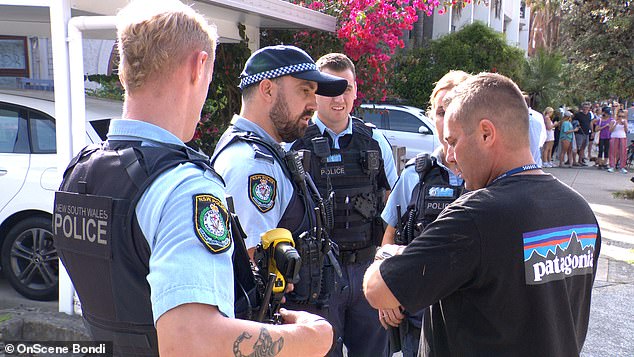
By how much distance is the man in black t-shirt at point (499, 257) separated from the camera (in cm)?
169

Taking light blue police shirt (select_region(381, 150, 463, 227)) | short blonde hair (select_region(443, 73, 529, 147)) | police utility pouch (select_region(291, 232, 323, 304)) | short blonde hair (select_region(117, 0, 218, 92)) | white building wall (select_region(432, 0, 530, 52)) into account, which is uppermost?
white building wall (select_region(432, 0, 530, 52))

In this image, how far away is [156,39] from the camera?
55.0 inches

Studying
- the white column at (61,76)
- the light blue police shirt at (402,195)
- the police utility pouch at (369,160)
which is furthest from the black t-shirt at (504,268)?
the white column at (61,76)

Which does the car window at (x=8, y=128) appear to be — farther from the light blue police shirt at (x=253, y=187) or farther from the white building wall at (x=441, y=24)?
the white building wall at (x=441, y=24)

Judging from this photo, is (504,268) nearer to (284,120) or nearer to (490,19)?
(284,120)

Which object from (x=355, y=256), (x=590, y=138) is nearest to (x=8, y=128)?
(x=355, y=256)

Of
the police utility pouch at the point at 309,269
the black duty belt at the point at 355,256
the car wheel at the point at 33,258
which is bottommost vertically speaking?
the car wheel at the point at 33,258

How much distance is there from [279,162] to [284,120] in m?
0.26

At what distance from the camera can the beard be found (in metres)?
2.62

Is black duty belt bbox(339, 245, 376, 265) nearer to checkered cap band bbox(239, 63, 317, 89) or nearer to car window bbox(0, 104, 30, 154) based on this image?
checkered cap band bbox(239, 63, 317, 89)

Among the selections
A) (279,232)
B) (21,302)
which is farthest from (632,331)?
(21,302)

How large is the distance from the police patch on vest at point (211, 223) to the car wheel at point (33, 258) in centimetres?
438

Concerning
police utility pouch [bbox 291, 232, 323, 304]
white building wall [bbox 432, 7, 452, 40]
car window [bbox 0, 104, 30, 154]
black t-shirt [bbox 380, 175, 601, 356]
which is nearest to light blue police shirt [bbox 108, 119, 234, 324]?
black t-shirt [bbox 380, 175, 601, 356]

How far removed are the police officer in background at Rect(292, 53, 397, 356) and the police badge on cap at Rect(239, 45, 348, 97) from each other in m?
0.34
